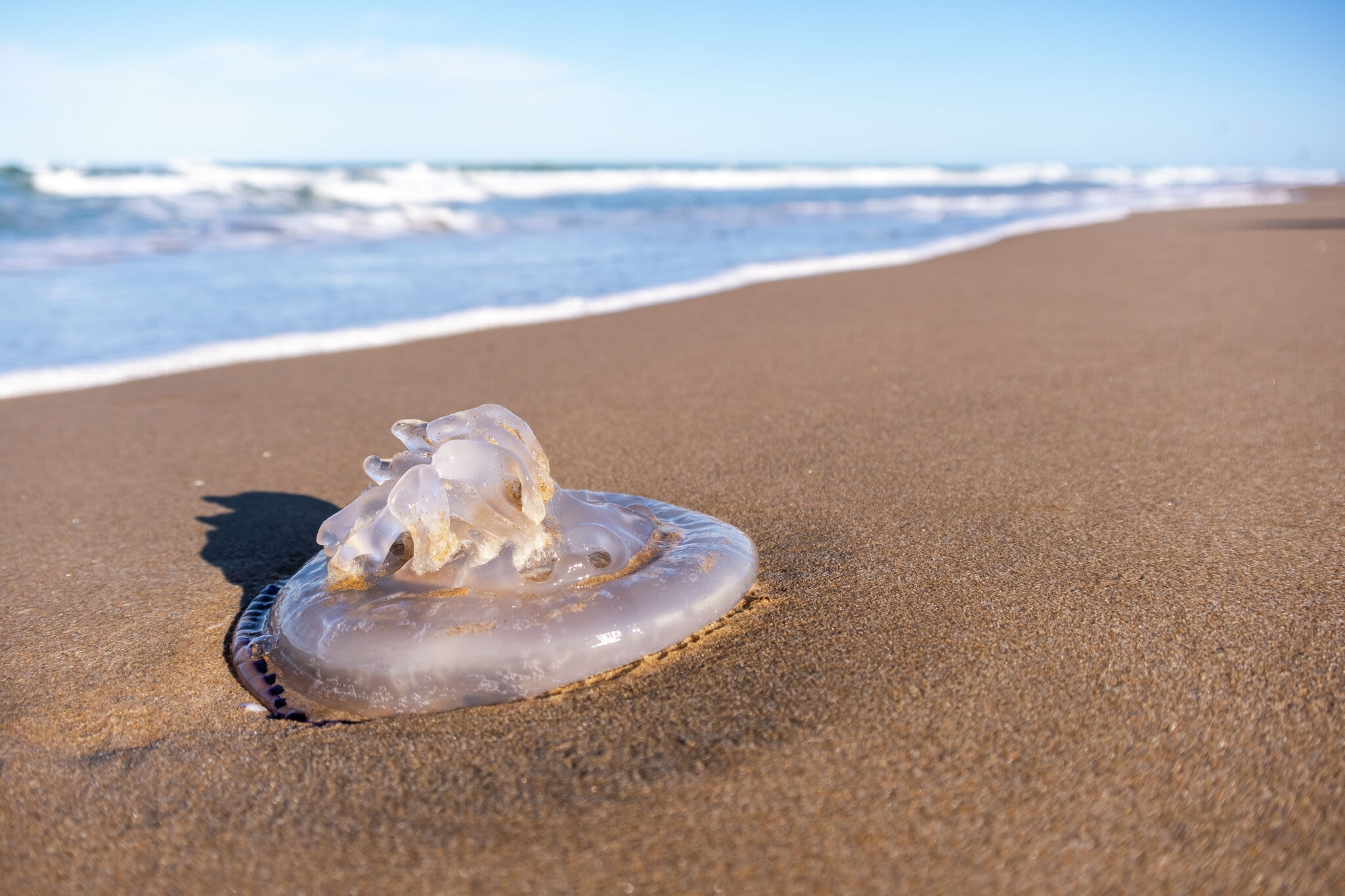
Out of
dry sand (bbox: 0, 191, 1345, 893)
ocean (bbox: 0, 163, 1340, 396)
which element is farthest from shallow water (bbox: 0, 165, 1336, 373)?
dry sand (bbox: 0, 191, 1345, 893)

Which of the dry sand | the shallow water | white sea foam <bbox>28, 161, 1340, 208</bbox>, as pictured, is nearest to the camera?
the dry sand

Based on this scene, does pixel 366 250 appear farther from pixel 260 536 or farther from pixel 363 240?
pixel 260 536

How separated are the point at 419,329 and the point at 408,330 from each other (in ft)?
0.21

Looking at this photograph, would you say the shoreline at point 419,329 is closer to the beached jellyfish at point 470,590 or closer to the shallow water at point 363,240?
the shallow water at point 363,240

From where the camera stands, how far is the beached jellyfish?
165 centimetres

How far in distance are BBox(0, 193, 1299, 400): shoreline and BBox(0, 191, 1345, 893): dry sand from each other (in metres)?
0.77

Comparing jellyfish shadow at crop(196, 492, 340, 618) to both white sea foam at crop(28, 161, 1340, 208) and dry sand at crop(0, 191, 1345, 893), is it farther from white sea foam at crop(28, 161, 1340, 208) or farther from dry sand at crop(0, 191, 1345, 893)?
white sea foam at crop(28, 161, 1340, 208)

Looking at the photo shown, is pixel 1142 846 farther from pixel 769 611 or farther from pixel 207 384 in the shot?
pixel 207 384

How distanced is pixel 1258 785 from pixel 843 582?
2.84 ft

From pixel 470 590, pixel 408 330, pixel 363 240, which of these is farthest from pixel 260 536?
pixel 363 240

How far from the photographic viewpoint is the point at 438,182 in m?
25.0

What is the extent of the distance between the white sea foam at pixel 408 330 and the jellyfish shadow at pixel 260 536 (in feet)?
6.99

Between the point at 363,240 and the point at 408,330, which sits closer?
the point at 408,330

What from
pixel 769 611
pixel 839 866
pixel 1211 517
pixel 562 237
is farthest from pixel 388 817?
pixel 562 237
